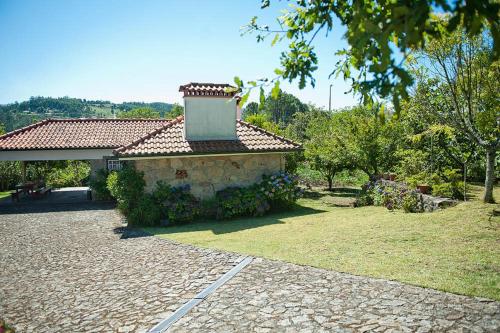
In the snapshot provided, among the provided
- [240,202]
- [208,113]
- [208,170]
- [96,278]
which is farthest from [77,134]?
[96,278]

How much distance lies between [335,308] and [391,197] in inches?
333

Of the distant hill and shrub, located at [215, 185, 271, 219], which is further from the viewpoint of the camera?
the distant hill

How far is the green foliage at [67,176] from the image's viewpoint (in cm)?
2874

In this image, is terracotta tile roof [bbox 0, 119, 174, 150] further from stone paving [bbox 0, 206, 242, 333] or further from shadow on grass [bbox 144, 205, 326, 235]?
shadow on grass [bbox 144, 205, 326, 235]

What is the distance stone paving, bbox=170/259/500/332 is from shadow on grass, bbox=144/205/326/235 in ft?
15.1

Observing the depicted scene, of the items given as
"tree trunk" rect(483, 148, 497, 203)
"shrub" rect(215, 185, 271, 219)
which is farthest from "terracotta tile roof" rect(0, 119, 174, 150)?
"tree trunk" rect(483, 148, 497, 203)

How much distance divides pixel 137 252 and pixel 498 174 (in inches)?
571

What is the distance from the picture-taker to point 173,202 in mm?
11297

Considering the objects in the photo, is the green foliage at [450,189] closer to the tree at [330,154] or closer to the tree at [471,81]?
the tree at [471,81]

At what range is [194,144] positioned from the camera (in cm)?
1217

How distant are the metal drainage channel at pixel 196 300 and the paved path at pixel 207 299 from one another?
102 mm

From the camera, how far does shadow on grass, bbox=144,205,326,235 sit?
999cm

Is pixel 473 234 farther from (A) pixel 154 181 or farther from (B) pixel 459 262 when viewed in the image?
(A) pixel 154 181

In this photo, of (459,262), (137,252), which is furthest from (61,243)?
(459,262)
